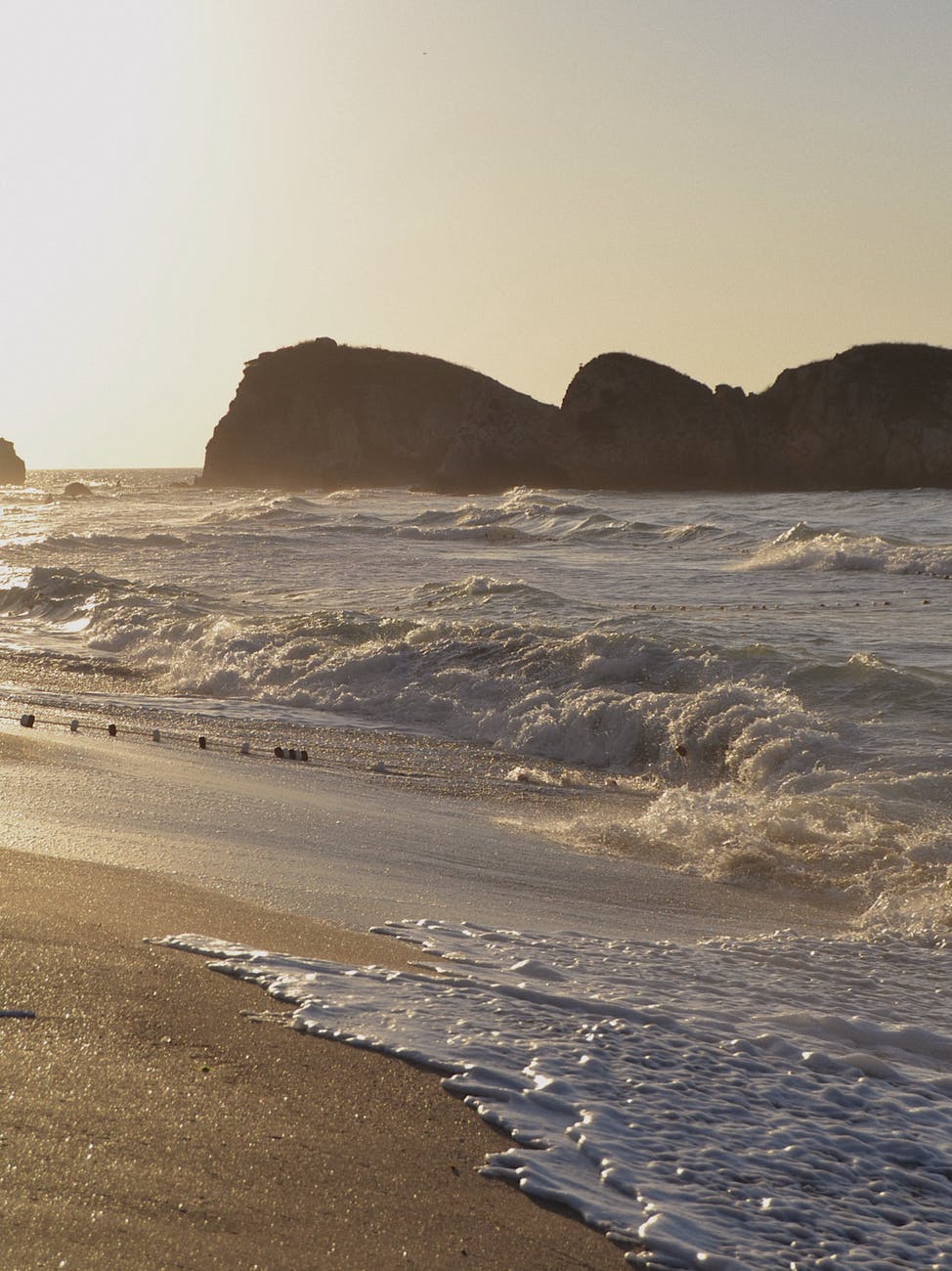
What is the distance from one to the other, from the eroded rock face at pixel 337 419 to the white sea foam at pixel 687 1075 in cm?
8385

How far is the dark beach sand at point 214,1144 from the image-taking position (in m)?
1.93

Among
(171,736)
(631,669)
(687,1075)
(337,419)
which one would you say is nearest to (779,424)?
(337,419)

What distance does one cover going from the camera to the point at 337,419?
9238 cm

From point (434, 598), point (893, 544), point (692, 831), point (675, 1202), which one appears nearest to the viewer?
point (675, 1202)

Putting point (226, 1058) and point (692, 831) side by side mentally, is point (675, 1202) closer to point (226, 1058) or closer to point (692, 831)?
point (226, 1058)

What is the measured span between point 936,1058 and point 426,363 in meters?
93.1

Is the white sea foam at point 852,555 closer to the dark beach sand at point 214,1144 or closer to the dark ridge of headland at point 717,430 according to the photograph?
the dark beach sand at point 214,1144

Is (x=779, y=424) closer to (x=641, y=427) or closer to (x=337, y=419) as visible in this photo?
Result: (x=641, y=427)

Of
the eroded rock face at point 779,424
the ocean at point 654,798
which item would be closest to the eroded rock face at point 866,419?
the eroded rock face at point 779,424

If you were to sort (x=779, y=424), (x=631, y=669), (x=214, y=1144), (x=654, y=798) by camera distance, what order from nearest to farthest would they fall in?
(x=214, y=1144) < (x=654, y=798) < (x=631, y=669) < (x=779, y=424)

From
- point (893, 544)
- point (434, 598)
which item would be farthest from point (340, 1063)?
point (893, 544)

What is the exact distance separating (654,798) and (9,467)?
103652mm

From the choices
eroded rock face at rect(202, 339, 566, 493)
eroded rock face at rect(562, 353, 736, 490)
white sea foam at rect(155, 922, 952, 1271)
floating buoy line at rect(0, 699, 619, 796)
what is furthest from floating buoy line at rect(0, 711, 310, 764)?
eroded rock face at rect(202, 339, 566, 493)

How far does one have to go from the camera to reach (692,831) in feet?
20.9
